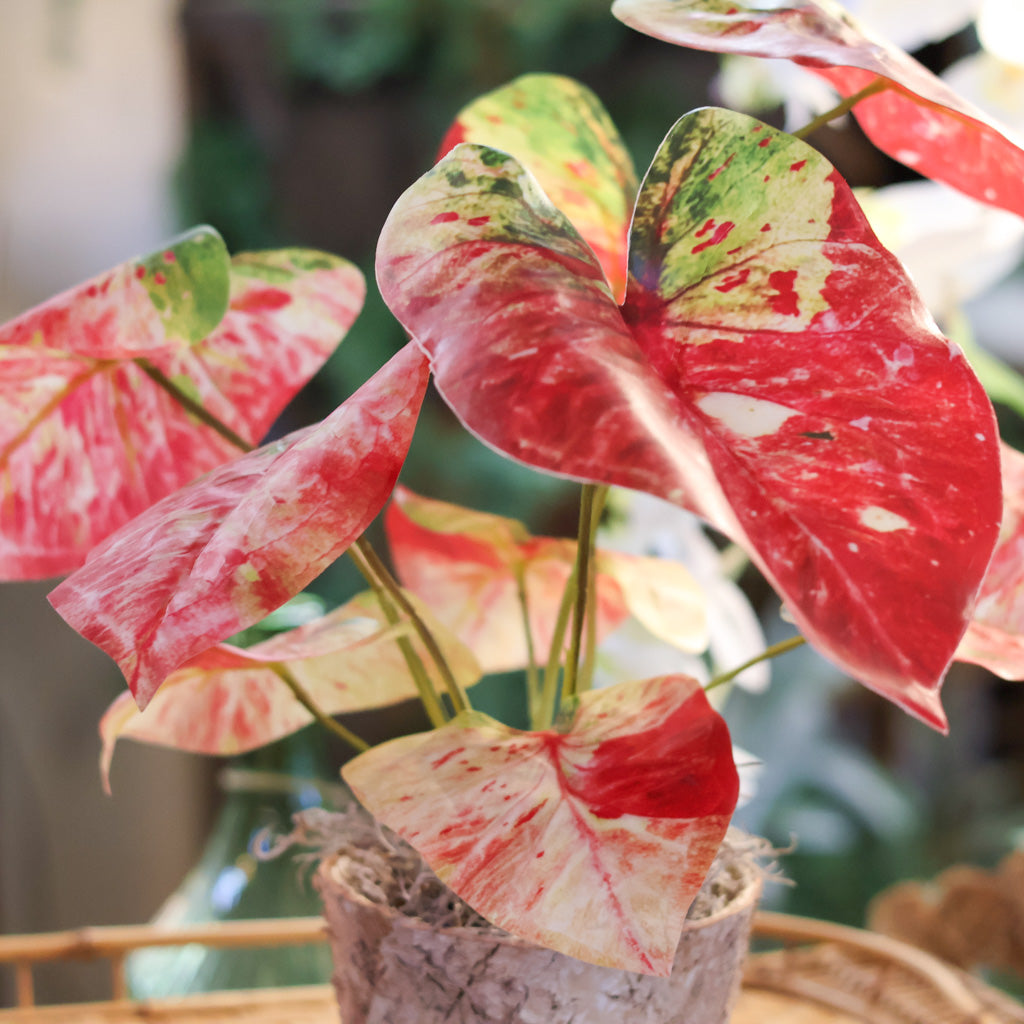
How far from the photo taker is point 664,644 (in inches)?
17.8

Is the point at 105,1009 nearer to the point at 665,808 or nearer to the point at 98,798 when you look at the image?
the point at 665,808

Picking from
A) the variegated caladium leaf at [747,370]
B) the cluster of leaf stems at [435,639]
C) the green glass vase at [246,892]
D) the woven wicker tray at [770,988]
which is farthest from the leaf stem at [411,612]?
the green glass vase at [246,892]

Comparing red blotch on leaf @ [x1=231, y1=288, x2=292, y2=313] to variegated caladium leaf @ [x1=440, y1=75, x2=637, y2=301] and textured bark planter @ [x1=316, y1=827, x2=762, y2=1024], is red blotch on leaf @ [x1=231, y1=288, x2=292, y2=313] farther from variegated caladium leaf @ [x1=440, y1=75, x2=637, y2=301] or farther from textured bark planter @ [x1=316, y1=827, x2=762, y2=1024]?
textured bark planter @ [x1=316, y1=827, x2=762, y2=1024]

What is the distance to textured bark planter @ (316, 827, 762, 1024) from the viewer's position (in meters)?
0.24

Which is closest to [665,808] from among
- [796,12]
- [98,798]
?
[796,12]

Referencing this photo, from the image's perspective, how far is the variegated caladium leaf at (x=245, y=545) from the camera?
18cm

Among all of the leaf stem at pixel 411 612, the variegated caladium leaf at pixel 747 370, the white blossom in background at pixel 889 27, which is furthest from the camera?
the white blossom in background at pixel 889 27

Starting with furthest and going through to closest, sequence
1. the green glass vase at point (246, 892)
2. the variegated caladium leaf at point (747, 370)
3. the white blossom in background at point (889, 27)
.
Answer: the green glass vase at point (246, 892) → the white blossom in background at point (889, 27) → the variegated caladium leaf at point (747, 370)

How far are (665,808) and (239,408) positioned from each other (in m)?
0.20

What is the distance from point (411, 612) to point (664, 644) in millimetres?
213

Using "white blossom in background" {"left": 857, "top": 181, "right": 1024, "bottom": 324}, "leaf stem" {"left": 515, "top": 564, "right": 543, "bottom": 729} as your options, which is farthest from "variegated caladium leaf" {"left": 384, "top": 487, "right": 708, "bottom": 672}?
"white blossom in background" {"left": 857, "top": 181, "right": 1024, "bottom": 324}

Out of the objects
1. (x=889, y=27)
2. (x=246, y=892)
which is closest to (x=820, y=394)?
(x=889, y=27)

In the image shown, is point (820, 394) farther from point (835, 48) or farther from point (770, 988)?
point (770, 988)

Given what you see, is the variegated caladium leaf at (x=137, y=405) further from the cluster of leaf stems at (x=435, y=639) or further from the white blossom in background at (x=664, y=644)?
the white blossom in background at (x=664, y=644)
